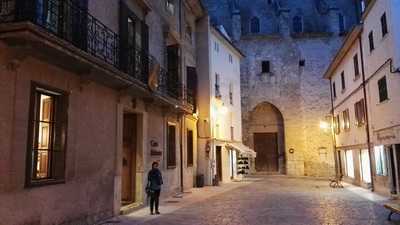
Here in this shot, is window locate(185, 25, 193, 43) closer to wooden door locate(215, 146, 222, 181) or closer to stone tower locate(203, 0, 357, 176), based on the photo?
wooden door locate(215, 146, 222, 181)

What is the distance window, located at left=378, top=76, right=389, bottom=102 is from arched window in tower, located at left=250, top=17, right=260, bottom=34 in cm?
2499

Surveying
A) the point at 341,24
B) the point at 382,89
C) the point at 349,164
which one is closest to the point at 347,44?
the point at 382,89

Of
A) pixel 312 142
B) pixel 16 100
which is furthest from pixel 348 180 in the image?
pixel 16 100

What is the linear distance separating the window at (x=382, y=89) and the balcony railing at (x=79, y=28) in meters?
9.84

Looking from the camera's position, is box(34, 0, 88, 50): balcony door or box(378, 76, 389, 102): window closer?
box(34, 0, 88, 50): balcony door

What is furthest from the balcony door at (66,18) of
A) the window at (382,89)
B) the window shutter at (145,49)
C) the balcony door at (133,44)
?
the window at (382,89)

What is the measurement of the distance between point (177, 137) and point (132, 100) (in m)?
5.69

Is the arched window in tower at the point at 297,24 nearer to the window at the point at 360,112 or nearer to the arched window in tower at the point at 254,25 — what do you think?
the arched window in tower at the point at 254,25

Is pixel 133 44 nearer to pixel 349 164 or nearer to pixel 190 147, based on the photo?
pixel 190 147

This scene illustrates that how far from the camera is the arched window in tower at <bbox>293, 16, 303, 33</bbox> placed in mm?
40203

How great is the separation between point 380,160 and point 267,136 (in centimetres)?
2197

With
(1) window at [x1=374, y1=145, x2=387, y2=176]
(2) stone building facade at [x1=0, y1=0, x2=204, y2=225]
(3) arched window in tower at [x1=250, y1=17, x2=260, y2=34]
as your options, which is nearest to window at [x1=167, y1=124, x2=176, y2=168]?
(2) stone building facade at [x1=0, y1=0, x2=204, y2=225]

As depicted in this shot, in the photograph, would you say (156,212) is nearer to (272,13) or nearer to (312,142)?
(312,142)

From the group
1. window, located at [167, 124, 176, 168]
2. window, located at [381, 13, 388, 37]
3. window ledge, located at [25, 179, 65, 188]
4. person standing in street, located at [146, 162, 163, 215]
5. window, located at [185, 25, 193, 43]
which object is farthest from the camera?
window, located at [185, 25, 193, 43]
